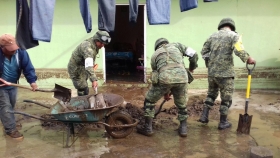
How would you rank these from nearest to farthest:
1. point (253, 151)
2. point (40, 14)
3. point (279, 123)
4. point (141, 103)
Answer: point (40, 14) → point (253, 151) → point (279, 123) → point (141, 103)

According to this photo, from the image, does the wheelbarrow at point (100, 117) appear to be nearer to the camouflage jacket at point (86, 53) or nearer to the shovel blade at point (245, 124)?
the camouflage jacket at point (86, 53)

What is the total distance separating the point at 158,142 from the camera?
4859mm

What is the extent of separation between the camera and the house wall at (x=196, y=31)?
788 centimetres

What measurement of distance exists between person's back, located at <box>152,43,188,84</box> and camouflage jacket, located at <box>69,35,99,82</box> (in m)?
1.18

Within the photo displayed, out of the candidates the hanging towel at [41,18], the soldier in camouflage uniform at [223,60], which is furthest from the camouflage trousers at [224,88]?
the hanging towel at [41,18]

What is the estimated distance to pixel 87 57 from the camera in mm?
5066

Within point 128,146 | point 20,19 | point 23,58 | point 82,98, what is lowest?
point 128,146

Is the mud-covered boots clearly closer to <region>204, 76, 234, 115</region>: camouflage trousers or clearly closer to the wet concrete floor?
the wet concrete floor

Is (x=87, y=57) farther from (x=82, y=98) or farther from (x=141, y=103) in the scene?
(x=141, y=103)

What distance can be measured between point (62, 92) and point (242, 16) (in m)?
5.62

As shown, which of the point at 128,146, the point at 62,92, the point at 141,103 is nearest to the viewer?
the point at 128,146

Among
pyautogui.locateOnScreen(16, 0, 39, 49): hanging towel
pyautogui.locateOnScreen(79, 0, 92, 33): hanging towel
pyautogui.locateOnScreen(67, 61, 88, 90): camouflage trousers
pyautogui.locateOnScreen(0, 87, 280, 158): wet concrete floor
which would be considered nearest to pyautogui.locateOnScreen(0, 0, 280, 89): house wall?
pyautogui.locateOnScreen(0, 87, 280, 158): wet concrete floor

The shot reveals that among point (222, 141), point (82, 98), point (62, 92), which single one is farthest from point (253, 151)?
point (62, 92)

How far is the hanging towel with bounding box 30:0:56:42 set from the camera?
3.77 metres
